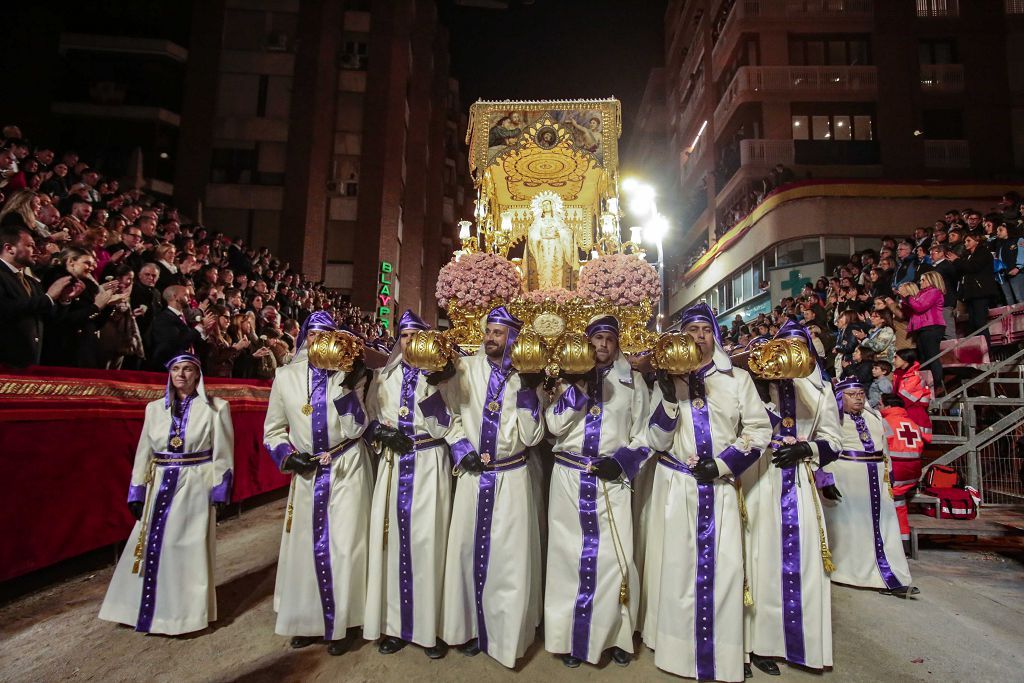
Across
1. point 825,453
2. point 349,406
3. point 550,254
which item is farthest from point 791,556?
point 550,254

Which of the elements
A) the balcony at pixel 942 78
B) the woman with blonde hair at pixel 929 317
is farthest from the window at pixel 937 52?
the woman with blonde hair at pixel 929 317

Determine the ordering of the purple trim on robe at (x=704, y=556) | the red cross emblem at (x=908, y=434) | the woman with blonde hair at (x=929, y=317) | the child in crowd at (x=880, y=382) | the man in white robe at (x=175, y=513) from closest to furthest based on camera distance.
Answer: the purple trim on robe at (x=704, y=556), the man in white robe at (x=175, y=513), the red cross emblem at (x=908, y=434), the child in crowd at (x=880, y=382), the woman with blonde hair at (x=929, y=317)

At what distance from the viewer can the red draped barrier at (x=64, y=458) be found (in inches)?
136

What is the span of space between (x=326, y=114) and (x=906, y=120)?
21403mm

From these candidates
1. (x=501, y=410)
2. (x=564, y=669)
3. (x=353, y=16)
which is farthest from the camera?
(x=353, y=16)

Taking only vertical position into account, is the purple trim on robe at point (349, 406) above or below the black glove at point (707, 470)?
above

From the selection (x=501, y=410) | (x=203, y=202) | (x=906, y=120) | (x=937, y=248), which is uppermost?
(x=906, y=120)

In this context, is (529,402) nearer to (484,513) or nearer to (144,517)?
(484,513)

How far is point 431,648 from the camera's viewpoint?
310 cm

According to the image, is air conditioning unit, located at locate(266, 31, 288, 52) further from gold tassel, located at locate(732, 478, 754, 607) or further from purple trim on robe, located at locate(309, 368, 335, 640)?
gold tassel, located at locate(732, 478, 754, 607)

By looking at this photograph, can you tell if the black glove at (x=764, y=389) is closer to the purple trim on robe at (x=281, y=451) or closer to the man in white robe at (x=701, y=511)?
the man in white robe at (x=701, y=511)

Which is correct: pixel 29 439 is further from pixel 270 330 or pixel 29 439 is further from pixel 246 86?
pixel 246 86

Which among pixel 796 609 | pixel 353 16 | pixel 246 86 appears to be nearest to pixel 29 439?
pixel 796 609

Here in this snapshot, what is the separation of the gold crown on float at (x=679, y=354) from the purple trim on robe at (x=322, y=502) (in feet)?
6.21
